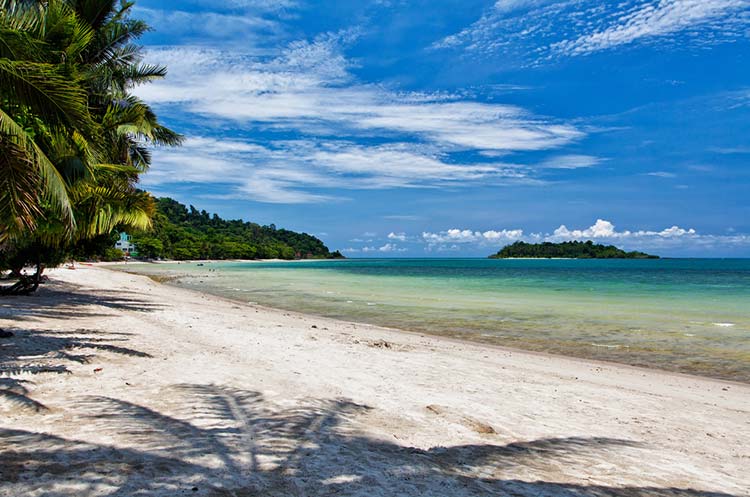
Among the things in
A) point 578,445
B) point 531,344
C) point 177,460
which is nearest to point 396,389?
point 578,445

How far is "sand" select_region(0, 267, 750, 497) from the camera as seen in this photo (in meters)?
3.78

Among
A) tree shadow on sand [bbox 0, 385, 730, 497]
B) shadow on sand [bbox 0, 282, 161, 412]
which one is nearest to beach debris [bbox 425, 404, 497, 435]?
tree shadow on sand [bbox 0, 385, 730, 497]

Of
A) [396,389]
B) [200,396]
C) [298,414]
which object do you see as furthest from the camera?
[396,389]

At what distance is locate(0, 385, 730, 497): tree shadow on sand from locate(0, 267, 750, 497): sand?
0.06ft

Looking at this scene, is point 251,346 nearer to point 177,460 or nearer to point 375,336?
point 375,336

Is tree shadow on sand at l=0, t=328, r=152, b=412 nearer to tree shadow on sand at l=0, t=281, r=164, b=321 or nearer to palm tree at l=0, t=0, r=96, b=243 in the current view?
palm tree at l=0, t=0, r=96, b=243

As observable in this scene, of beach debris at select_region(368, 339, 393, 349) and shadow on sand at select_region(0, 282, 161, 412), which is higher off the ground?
shadow on sand at select_region(0, 282, 161, 412)

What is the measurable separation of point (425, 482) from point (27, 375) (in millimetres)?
5341

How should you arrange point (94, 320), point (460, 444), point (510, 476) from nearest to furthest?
1. point (510, 476)
2. point (460, 444)
3. point (94, 320)

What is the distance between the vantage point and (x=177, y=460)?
3.92 m

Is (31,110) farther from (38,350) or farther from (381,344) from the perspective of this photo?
(381,344)

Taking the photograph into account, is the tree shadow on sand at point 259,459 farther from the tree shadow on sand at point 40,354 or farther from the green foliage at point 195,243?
the green foliage at point 195,243

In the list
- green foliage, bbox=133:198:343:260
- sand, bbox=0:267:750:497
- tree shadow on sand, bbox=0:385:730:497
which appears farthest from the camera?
green foliage, bbox=133:198:343:260

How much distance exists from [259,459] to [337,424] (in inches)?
50.1
